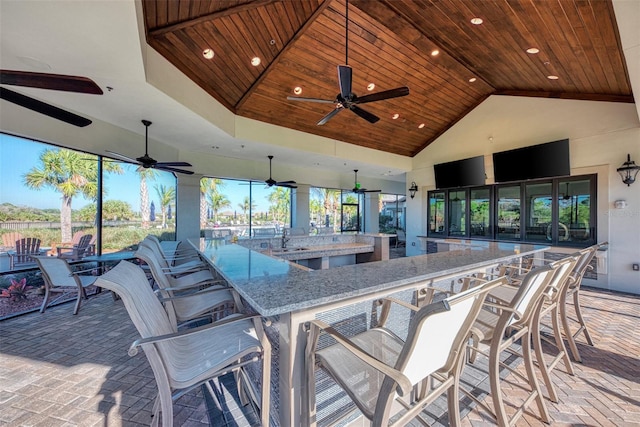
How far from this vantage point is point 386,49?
4984 millimetres

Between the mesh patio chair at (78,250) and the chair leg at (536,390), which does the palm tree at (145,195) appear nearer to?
the mesh patio chair at (78,250)

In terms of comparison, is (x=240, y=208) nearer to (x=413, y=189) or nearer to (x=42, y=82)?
(x=413, y=189)

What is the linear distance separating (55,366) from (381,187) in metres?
11.6

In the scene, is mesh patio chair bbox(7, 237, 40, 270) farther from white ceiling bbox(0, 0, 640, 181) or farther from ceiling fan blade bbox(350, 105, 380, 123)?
ceiling fan blade bbox(350, 105, 380, 123)

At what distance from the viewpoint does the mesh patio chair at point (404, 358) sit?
963 millimetres

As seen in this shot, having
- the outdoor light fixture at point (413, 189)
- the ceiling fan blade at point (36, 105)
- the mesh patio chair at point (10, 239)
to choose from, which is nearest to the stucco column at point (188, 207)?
the mesh patio chair at point (10, 239)

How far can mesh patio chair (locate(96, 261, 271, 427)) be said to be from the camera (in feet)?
4.16

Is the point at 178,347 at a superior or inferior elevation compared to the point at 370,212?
inferior

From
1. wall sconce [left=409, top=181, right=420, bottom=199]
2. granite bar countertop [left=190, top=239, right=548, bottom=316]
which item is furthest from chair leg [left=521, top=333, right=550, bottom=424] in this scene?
wall sconce [left=409, top=181, right=420, bottom=199]

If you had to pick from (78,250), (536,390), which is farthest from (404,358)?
(78,250)

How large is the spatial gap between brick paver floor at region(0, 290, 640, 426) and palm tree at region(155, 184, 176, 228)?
3693mm

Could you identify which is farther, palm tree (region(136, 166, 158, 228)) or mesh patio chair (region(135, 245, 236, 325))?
palm tree (region(136, 166, 158, 228))

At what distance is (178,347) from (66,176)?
506 cm

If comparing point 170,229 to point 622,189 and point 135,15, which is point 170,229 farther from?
point 622,189
